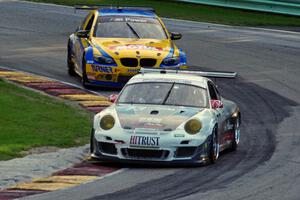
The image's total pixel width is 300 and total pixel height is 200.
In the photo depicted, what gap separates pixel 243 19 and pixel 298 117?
18057 mm

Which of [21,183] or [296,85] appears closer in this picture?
[21,183]

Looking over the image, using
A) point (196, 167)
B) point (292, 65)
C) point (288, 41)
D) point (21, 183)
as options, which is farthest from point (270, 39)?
point (21, 183)

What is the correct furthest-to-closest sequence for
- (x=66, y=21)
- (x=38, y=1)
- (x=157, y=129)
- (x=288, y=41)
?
1. (x=38, y=1)
2. (x=66, y=21)
3. (x=288, y=41)
4. (x=157, y=129)

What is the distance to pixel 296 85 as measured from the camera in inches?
944

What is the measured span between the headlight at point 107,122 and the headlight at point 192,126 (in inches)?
39.8

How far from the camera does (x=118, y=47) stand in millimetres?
22703

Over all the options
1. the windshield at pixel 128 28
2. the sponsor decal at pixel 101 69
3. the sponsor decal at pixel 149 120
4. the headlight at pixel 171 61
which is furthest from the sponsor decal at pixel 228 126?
the windshield at pixel 128 28

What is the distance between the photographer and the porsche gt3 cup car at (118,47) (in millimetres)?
22344

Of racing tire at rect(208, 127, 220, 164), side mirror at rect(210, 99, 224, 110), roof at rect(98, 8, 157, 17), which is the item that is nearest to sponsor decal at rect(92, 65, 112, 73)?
roof at rect(98, 8, 157, 17)

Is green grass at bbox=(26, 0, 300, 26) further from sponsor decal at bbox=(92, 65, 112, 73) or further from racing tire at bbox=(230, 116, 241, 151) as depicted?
racing tire at bbox=(230, 116, 241, 151)

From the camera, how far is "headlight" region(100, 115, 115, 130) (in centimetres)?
1488

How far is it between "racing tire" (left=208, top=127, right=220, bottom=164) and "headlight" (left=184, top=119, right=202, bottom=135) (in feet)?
0.89

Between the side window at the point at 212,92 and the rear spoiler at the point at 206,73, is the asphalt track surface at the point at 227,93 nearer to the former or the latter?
the side window at the point at 212,92

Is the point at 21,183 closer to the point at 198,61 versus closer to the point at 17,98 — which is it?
the point at 17,98
